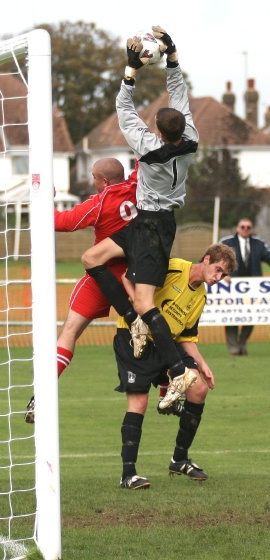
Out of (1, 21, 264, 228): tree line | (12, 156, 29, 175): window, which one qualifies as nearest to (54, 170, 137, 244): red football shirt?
(12, 156, 29, 175): window

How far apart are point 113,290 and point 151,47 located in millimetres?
1776

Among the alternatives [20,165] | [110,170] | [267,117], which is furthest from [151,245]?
[267,117]

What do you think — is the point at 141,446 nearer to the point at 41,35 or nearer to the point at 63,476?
the point at 63,476

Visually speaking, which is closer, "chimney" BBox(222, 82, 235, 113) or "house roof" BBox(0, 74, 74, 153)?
"house roof" BBox(0, 74, 74, 153)

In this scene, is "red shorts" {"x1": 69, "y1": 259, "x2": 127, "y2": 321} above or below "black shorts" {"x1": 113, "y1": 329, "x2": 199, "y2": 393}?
above

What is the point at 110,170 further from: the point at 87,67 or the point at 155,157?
the point at 87,67

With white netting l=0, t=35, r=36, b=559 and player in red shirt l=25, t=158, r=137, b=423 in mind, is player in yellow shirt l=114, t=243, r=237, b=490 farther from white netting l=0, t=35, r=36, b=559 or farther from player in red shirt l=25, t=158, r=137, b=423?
white netting l=0, t=35, r=36, b=559

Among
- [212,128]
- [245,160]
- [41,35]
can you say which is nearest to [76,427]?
[41,35]

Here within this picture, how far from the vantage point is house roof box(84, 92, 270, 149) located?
7856cm

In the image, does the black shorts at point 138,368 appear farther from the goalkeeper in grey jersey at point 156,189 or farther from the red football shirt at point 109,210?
the red football shirt at point 109,210

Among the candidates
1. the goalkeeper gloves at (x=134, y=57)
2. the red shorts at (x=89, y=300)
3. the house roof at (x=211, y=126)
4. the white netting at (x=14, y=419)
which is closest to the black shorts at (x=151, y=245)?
the red shorts at (x=89, y=300)

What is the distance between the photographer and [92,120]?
9238 cm

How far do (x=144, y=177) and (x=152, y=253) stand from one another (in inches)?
20.8

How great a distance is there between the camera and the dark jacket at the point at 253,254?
18.7m
